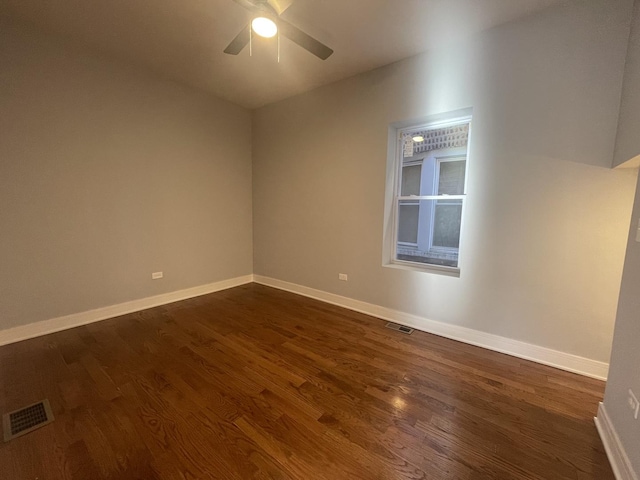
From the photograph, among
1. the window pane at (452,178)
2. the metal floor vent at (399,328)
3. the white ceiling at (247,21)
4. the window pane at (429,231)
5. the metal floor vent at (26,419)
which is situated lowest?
the metal floor vent at (26,419)

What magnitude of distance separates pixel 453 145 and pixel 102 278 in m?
4.25

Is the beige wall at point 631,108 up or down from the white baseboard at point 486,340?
up

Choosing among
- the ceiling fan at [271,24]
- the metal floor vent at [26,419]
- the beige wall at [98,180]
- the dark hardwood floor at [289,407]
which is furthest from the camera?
the beige wall at [98,180]

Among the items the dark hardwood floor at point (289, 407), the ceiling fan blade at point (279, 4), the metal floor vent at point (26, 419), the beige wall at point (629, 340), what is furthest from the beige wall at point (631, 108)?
the metal floor vent at point (26, 419)

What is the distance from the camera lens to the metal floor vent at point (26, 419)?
1405 mm

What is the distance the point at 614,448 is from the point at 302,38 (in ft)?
10.6

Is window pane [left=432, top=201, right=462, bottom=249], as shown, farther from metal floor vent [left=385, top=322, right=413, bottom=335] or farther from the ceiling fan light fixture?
the ceiling fan light fixture

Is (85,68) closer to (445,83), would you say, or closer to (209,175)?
(209,175)

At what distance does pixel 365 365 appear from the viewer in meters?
2.09

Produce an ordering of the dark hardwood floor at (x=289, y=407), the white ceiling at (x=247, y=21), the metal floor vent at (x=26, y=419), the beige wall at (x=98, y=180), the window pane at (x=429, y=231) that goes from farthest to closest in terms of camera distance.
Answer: the window pane at (x=429, y=231)
the beige wall at (x=98, y=180)
the white ceiling at (x=247, y=21)
the metal floor vent at (x=26, y=419)
the dark hardwood floor at (x=289, y=407)

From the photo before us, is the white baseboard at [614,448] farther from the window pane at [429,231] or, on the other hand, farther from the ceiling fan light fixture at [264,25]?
the ceiling fan light fixture at [264,25]

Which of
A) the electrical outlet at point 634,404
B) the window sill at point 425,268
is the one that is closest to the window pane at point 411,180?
the window sill at point 425,268

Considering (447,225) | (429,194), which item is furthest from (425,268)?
(429,194)

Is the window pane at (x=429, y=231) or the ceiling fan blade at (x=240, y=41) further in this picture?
the window pane at (x=429, y=231)
